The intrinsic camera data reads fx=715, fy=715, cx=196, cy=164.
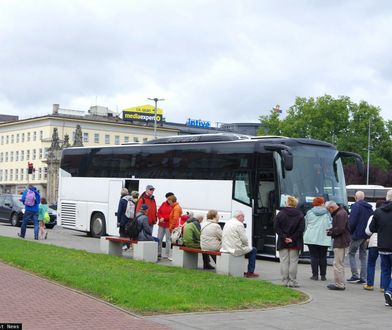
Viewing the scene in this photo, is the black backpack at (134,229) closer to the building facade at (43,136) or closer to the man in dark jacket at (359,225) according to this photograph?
the man in dark jacket at (359,225)

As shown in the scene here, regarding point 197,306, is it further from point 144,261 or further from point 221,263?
point 144,261

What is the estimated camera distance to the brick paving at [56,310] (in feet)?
30.7

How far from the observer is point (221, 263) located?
15.9 m

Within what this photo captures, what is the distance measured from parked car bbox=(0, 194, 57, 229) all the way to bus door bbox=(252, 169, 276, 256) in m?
16.9

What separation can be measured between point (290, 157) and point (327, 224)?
13.1 feet

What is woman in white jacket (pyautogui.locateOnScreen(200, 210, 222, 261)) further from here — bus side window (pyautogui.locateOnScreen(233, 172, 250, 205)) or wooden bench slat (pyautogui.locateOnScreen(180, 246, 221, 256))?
bus side window (pyautogui.locateOnScreen(233, 172, 250, 205))

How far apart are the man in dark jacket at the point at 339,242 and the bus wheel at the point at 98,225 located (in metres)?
14.8

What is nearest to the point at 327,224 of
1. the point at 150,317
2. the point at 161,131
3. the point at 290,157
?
the point at 290,157

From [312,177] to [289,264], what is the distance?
7.19m

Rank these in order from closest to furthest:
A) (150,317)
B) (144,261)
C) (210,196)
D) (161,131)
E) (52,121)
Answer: (150,317), (144,261), (210,196), (52,121), (161,131)

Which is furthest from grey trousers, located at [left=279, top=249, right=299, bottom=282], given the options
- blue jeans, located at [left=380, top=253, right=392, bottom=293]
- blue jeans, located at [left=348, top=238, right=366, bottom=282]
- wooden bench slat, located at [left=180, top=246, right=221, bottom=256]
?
blue jeans, located at [left=348, top=238, right=366, bottom=282]

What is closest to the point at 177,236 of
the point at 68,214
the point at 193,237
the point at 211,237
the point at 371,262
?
the point at 193,237

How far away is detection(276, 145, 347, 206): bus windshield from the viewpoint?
21.1m

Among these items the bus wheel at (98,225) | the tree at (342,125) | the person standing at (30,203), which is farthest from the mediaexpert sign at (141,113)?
the person standing at (30,203)
